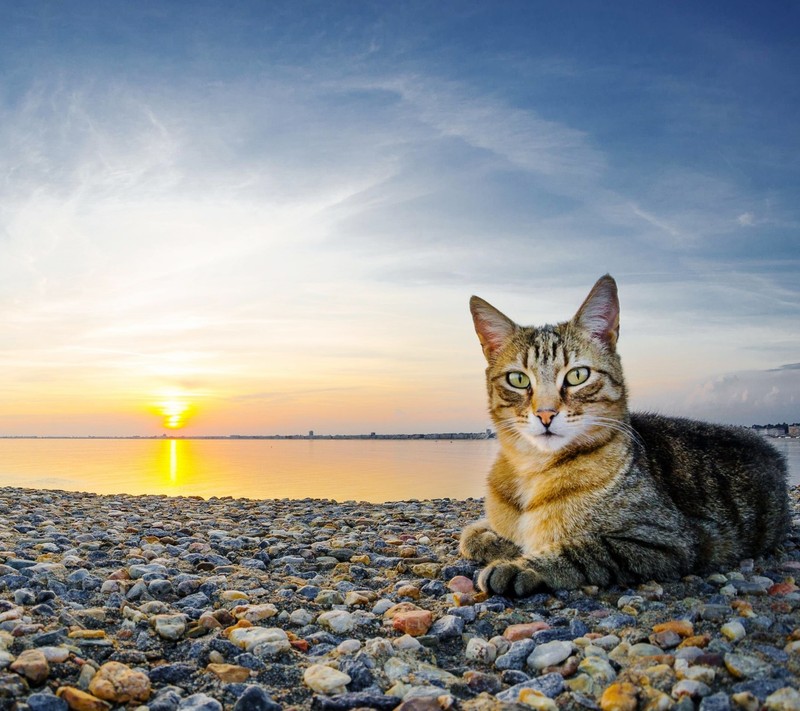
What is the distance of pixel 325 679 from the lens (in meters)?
3.01

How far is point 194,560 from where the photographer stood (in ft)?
18.4

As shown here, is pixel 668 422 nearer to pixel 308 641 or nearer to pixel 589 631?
pixel 589 631

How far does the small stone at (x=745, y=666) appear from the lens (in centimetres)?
290

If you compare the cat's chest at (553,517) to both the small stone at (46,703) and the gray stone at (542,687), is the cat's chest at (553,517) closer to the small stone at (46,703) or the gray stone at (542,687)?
the gray stone at (542,687)

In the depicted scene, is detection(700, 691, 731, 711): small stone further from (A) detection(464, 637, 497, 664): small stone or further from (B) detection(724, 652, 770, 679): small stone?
(A) detection(464, 637, 497, 664): small stone

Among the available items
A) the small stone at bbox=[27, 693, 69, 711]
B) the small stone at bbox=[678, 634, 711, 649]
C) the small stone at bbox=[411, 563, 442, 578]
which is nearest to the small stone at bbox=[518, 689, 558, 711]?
the small stone at bbox=[678, 634, 711, 649]

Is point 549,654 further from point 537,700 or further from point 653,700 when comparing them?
point 653,700

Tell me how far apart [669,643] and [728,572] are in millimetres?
1926

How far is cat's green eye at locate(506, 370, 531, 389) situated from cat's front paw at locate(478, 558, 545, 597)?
1335mm

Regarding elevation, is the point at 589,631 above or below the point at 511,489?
below

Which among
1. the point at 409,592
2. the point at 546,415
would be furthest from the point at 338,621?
the point at 546,415

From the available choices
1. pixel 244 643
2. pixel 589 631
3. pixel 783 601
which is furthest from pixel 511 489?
pixel 244 643

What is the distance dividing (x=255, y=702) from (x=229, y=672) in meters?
0.43

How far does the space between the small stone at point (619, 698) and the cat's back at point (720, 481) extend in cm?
240
